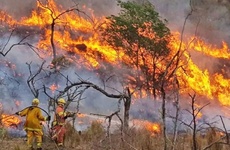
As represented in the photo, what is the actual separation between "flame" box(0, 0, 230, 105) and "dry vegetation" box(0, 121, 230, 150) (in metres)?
9.47

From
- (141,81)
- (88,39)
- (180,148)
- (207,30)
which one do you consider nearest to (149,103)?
(141,81)

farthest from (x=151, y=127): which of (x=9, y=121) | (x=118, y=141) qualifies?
(x=118, y=141)

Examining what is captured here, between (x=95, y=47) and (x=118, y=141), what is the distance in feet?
56.3

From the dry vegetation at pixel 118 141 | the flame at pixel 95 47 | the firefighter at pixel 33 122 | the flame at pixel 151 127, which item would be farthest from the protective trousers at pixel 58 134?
the flame at pixel 95 47

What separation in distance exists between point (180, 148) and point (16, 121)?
407 inches

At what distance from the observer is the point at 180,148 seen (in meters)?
7.71

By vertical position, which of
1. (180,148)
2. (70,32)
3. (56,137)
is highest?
(70,32)

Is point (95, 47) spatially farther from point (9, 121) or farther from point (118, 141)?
point (118, 141)

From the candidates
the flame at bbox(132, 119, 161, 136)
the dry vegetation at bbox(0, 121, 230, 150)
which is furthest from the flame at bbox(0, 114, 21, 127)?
the flame at bbox(132, 119, 161, 136)

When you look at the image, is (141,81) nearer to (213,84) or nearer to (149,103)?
(149,103)

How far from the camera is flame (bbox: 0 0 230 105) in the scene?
22578 millimetres

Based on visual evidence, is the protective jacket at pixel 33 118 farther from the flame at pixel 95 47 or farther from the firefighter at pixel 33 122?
the flame at pixel 95 47

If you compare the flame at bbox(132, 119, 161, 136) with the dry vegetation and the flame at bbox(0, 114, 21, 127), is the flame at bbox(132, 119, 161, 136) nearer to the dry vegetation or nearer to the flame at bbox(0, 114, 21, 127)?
the dry vegetation

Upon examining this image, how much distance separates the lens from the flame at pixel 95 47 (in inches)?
889
